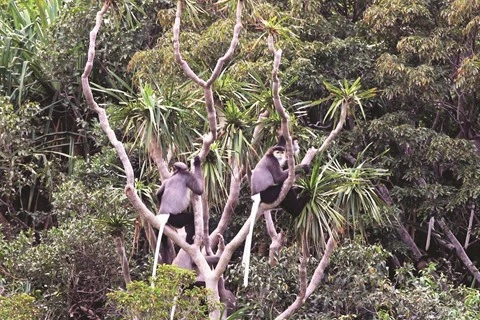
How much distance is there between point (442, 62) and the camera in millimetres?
10352

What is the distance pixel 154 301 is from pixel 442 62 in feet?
17.7

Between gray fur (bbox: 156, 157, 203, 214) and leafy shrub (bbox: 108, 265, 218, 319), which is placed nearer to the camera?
leafy shrub (bbox: 108, 265, 218, 319)

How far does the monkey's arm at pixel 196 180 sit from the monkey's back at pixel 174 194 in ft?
0.60

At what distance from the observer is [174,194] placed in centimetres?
754

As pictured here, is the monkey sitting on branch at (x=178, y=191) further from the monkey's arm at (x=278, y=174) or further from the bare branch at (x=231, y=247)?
the monkey's arm at (x=278, y=174)

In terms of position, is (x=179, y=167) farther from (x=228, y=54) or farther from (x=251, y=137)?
(x=228, y=54)

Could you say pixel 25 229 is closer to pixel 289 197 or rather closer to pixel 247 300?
pixel 247 300

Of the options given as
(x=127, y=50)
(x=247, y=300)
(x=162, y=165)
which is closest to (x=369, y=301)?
(x=247, y=300)

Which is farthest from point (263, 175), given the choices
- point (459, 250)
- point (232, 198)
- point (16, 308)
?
point (459, 250)

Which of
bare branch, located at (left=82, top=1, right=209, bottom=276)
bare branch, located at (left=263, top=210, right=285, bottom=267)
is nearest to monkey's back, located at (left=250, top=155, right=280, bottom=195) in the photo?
bare branch, located at (left=82, top=1, right=209, bottom=276)

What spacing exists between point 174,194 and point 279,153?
893 mm

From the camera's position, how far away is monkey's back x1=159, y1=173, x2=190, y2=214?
752 cm

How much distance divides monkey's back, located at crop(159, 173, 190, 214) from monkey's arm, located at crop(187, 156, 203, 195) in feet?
0.60

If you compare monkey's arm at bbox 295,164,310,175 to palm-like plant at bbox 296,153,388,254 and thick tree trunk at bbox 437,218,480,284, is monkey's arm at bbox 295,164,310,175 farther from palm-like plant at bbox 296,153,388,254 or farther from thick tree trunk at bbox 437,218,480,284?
thick tree trunk at bbox 437,218,480,284
